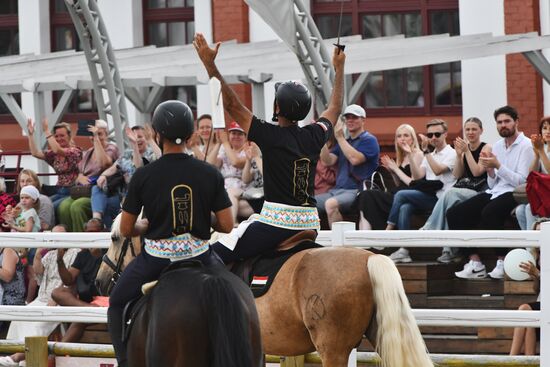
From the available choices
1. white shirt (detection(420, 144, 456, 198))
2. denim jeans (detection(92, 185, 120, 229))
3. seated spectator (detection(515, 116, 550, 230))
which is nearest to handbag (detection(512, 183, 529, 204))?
seated spectator (detection(515, 116, 550, 230))

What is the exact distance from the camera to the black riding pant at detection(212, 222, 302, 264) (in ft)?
32.9

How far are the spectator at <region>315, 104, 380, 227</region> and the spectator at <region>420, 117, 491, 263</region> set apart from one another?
0.92m

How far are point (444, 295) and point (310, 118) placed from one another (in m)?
10.3

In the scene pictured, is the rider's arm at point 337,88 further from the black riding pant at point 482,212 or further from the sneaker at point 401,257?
the sneaker at point 401,257

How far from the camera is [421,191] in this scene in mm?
14820

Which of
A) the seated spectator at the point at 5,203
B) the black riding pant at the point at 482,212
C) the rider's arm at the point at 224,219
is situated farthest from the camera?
the seated spectator at the point at 5,203

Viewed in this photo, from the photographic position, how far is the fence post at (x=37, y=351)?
38.0 feet

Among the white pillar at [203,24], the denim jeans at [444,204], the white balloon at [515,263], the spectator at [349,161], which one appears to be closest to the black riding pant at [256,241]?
the white balloon at [515,263]

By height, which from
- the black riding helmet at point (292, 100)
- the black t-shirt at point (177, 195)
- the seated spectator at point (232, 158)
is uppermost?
the black riding helmet at point (292, 100)

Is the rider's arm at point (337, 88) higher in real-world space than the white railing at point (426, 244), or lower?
higher

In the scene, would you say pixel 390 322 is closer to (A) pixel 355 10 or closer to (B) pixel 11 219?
(B) pixel 11 219

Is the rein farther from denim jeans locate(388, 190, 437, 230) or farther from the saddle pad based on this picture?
denim jeans locate(388, 190, 437, 230)

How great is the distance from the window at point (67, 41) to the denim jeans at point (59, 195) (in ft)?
44.7

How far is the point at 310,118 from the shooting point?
24438mm
